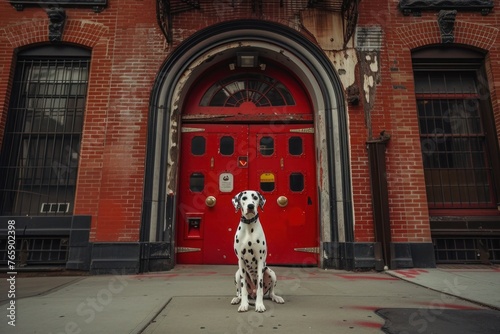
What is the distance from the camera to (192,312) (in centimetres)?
311

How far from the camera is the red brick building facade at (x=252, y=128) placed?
5.84 metres

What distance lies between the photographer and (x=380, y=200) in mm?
5750

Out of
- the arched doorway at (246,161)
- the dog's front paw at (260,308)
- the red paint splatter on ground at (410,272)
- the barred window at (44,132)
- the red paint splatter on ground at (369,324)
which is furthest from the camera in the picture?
the arched doorway at (246,161)

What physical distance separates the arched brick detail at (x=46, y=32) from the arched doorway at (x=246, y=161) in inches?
89.6

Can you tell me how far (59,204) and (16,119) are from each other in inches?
81.2

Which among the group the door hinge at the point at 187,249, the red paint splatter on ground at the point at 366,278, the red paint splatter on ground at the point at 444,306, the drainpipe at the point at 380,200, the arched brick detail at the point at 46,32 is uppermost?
the arched brick detail at the point at 46,32

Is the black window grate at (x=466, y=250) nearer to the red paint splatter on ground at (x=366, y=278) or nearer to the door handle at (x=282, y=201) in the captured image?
the red paint splatter on ground at (x=366, y=278)

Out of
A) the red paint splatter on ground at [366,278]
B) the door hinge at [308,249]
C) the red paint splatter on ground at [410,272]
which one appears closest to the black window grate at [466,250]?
the red paint splatter on ground at [410,272]

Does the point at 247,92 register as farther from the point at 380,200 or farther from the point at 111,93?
the point at 380,200

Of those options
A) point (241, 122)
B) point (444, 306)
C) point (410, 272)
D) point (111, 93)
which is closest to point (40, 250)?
point (111, 93)

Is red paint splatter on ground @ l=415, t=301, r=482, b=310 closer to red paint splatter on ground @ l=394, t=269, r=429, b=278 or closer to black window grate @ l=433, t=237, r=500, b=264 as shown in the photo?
Result: red paint splatter on ground @ l=394, t=269, r=429, b=278

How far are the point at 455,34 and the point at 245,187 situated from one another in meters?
5.50

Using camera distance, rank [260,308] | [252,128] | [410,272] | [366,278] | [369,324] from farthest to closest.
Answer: [252,128] < [410,272] < [366,278] < [260,308] < [369,324]

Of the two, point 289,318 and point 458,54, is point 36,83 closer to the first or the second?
point 289,318
